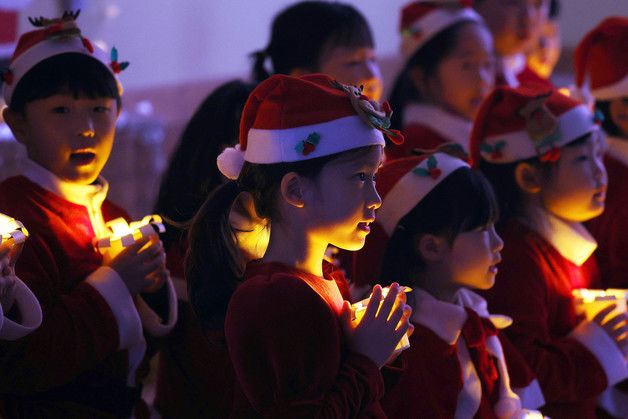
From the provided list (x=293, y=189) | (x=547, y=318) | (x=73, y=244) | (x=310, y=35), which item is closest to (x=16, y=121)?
(x=73, y=244)

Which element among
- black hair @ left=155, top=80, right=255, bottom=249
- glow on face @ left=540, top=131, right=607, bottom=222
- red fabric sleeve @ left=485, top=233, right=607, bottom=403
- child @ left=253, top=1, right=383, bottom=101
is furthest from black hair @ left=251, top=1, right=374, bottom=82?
red fabric sleeve @ left=485, top=233, right=607, bottom=403

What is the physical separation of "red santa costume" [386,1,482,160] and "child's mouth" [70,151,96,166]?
126 cm

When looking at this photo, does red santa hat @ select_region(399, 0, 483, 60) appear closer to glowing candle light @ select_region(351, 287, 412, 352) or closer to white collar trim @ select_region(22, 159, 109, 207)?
Result: white collar trim @ select_region(22, 159, 109, 207)

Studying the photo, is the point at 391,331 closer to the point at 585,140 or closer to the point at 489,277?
the point at 489,277

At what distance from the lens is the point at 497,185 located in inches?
110

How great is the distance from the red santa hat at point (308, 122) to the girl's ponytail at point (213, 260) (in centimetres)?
13

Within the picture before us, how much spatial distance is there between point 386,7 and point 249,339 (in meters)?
4.90

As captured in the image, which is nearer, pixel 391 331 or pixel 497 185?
pixel 391 331

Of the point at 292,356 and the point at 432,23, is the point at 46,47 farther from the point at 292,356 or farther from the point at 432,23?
the point at 432,23

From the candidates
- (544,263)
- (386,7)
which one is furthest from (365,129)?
(386,7)

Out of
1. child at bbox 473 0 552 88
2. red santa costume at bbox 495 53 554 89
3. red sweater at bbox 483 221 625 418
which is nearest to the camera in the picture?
red sweater at bbox 483 221 625 418

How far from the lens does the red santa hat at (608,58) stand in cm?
320

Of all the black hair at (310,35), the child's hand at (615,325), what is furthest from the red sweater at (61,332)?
the child's hand at (615,325)

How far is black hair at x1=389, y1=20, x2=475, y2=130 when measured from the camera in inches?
142
